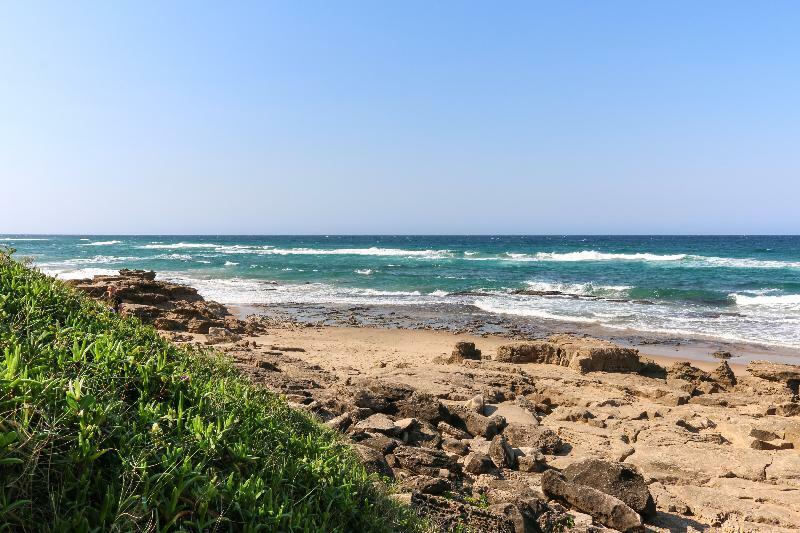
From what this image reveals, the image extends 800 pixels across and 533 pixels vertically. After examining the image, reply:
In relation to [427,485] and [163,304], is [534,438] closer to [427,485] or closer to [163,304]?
[427,485]

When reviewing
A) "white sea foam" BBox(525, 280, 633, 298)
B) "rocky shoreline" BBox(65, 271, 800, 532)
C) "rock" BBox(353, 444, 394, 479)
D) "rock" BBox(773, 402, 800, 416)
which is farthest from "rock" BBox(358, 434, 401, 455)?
"white sea foam" BBox(525, 280, 633, 298)

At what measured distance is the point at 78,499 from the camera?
2.18 m

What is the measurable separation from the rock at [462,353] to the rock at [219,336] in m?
5.26

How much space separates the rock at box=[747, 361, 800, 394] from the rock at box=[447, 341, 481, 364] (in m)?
6.03

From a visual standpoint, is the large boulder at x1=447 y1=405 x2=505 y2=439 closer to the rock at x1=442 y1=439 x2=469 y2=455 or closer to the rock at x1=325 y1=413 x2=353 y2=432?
the rock at x1=442 y1=439 x2=469 y2=455

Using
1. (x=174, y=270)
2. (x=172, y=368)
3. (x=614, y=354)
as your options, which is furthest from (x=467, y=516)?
(x=174, y=270)

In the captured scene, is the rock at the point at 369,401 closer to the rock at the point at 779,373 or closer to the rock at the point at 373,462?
the rock at the point at 373,462

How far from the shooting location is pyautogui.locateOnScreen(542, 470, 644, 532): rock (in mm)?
4941

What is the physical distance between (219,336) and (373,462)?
890 cm

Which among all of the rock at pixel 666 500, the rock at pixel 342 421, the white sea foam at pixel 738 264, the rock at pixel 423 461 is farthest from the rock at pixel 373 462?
the white sea foam at pixel 738 264

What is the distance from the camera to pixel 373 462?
4750 millimetres

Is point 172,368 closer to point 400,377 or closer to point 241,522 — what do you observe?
point 241,522

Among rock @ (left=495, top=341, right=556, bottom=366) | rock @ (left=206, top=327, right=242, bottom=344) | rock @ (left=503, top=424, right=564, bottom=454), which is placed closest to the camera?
rock @ (left=503, top=424, right=564, bottom=454)

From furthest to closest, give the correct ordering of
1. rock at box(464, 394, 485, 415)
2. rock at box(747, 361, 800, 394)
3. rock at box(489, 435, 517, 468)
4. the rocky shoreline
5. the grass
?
rock at box(747, 361, 800, 394) → rock at box(464, 394, 485, 415) → rock at box(489, 435, 517, 468) → the rocky shoreline → the grass
